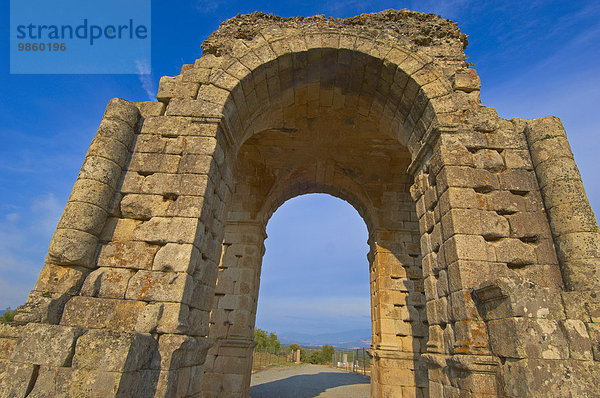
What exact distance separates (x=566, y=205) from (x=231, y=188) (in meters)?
4.74

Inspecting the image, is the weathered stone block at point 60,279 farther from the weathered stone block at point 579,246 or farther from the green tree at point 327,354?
the green tree at point 327,354

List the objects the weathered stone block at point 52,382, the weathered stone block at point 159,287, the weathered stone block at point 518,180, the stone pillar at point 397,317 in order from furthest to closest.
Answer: the stone pillar at point 397,317 → the weathered stone block at point 518,180 → the weathered stone block at point 159,287 → the weathered stone block at point 52,382

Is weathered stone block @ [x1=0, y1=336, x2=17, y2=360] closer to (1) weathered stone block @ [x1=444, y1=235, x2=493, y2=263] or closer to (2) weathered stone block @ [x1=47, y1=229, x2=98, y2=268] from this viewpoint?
(2) weathered stone block @ [x1=47, y1=229, x2=98, y2=268]

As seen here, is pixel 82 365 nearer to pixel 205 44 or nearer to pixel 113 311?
pixel 113 311

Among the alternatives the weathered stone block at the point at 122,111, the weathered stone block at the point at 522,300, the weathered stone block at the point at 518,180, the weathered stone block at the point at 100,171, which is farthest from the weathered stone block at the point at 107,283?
the weathered stone block at the point at 518,180

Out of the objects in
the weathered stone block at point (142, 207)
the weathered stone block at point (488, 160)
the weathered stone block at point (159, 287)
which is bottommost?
the weathered stone block at point (159, 287)

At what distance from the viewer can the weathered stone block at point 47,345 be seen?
2.82 metres

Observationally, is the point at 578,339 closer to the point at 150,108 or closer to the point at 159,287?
the point at 159,287

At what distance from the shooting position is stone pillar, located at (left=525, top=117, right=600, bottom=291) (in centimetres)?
363

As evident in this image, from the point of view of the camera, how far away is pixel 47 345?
285cm

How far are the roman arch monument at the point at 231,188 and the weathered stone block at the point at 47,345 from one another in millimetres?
13

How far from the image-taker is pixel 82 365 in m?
2.82

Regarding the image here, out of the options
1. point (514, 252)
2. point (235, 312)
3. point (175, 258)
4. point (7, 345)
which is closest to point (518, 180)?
point (514, 252)

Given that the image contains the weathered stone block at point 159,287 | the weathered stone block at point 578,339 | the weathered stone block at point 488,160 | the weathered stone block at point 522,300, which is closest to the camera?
the weathered stone block at point 578,339
